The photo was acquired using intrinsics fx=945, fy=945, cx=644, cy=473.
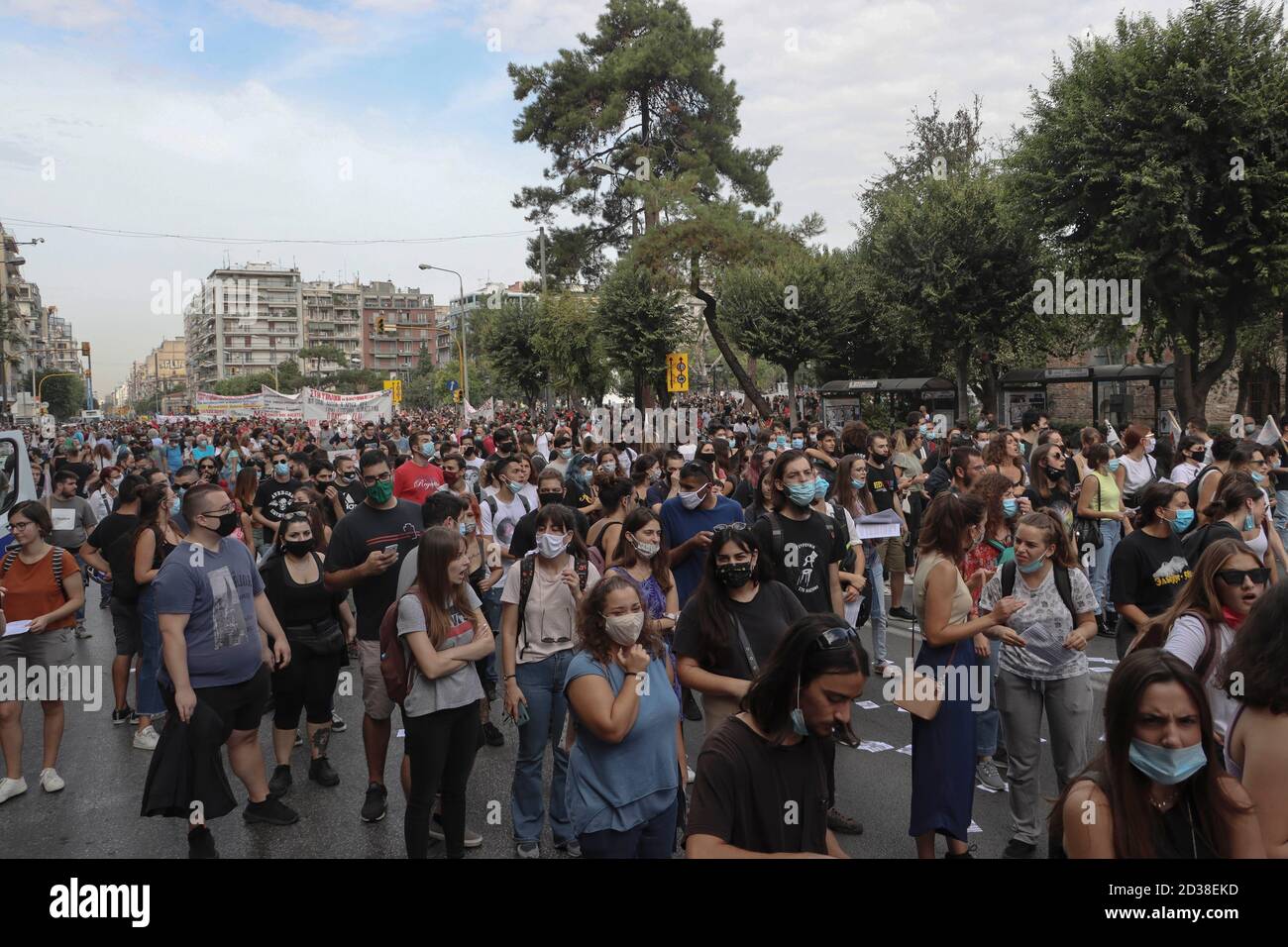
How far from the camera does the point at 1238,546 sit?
11.8 feet

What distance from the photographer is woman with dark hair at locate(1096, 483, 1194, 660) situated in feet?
16.3

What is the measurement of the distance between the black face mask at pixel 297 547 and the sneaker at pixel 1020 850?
4043 millimetres

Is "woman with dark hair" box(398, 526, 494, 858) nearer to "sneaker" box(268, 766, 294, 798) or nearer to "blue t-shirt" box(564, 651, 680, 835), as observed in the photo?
"blue t-shirt" box(564, 651, 680, 835)

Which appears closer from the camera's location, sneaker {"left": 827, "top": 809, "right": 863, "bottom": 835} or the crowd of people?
the crowd of people

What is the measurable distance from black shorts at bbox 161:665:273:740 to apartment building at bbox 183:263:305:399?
152 m

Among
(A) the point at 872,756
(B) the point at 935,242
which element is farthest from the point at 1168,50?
(A) the point at 872,756

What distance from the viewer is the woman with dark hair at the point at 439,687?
158 inches

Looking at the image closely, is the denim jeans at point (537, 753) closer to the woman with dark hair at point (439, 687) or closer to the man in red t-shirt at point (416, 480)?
the woman with dark hair at point (439, 687)

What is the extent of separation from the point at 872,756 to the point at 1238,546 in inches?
108

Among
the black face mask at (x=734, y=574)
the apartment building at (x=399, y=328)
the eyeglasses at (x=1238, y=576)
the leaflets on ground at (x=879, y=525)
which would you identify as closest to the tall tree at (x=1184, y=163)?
the leaflets on ground at (x=879, y=525)

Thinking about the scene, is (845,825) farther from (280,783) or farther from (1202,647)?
(280,783)

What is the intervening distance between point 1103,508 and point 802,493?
15.5 feet

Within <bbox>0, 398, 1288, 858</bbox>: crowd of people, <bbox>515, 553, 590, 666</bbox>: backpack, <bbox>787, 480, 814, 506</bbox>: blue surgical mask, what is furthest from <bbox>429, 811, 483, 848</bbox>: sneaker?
<bbox>787, 480, 814, 506</bbox>: blue surgical mask
